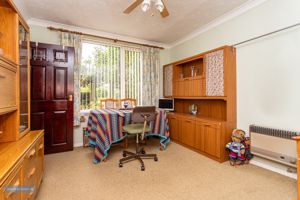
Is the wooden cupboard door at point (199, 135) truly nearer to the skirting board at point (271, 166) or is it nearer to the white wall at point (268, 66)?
the white wall at point (268, 66)

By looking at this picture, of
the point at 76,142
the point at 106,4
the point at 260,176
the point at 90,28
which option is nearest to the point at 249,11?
the point at 106,4

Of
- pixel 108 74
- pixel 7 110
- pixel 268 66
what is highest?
pixel 108 74

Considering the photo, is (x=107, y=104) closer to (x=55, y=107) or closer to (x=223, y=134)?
(x=55, y=107)

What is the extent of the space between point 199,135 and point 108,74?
2671 millimetres

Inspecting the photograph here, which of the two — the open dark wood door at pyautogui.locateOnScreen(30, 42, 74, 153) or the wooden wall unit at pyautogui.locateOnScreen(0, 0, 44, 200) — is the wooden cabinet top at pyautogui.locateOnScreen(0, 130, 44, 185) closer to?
the wooden wall unit at pyautogui.locateOnScreen(0, 0, 44, 200)

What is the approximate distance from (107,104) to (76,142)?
112 cm

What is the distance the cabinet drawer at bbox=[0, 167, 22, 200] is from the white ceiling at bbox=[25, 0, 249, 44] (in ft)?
8.75

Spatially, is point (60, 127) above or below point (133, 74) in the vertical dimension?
below

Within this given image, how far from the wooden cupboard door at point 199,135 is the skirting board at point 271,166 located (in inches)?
33.9

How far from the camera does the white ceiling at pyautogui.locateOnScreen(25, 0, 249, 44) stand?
106 inches

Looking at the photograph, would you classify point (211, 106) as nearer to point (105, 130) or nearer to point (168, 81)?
point (168, 81)

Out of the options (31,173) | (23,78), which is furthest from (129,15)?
(31,173)

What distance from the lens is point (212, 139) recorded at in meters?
2.86

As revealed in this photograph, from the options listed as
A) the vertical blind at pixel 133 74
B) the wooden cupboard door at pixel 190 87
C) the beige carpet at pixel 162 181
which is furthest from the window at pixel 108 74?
the beige carpet at pixel 162 181
